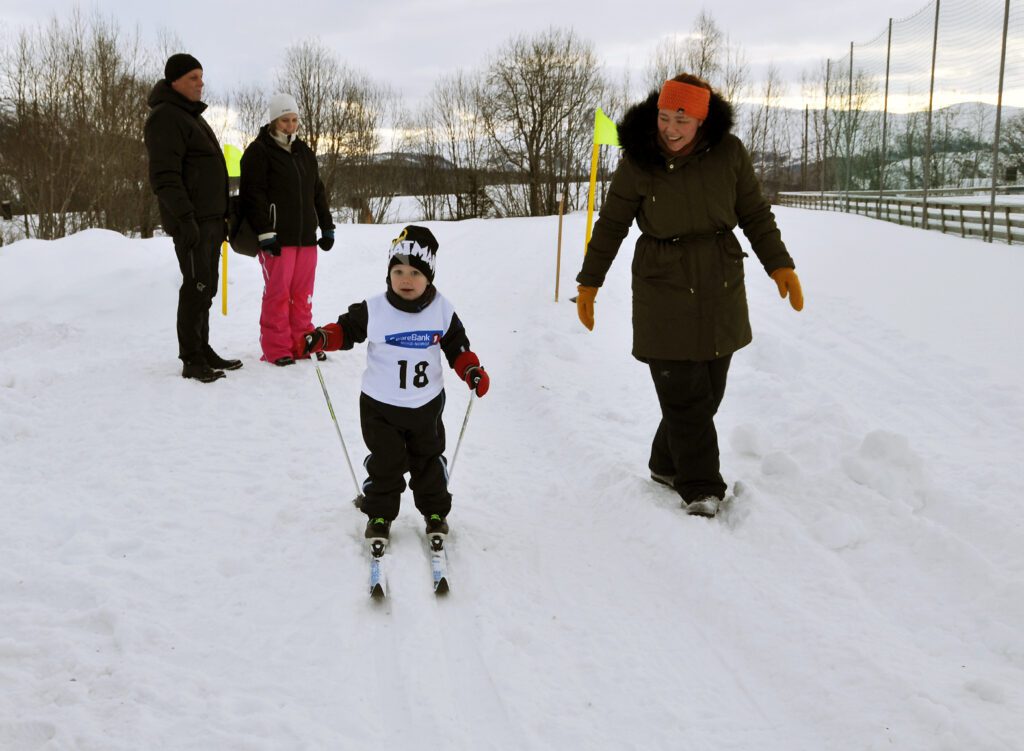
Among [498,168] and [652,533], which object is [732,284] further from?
[498,168]

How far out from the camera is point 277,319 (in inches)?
250

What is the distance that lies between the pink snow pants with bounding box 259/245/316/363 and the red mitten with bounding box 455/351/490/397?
305 cm

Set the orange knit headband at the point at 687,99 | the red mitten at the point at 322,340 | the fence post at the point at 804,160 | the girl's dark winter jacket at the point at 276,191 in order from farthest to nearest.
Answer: the fence post at the point at 804,160 → the girl's dark winter jacket at the point at 276,191 → the orange knit headband at the point at 687,99 → the red mitten at the point at 322,340

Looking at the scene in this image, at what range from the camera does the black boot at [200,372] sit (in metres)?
5.84

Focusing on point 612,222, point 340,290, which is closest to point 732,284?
point 612,222

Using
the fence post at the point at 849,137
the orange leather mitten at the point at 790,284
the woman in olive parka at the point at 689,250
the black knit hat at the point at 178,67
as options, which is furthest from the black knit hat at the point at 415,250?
the fence post at the point at 849,137

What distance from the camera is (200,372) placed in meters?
5.86

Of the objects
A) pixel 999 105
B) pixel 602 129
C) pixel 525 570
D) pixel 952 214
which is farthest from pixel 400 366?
pixel 952 214

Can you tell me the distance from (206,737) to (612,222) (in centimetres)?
285

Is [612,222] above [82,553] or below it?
above

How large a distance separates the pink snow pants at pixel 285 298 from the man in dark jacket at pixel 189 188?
439mm

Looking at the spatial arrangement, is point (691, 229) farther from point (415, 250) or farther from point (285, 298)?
point (285, 298)

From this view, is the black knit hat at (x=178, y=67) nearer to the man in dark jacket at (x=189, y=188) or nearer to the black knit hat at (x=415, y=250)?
the man in dark jacket at (x=189, y=188)

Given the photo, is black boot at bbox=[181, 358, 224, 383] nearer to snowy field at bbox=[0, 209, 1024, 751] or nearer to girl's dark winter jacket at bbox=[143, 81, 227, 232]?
snowy field at bbox=[0, 209, 1024, 751]
